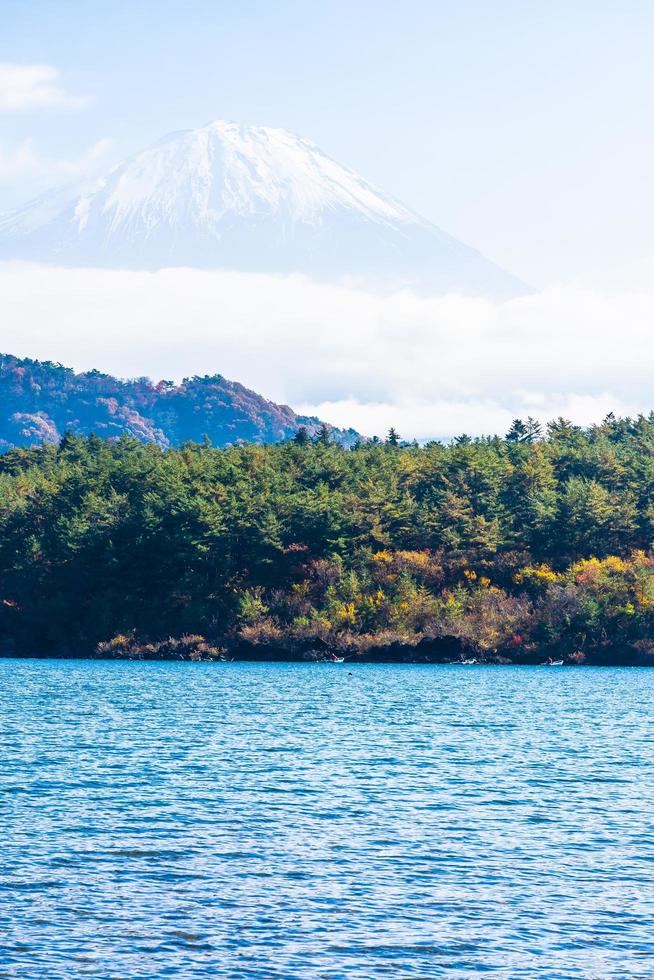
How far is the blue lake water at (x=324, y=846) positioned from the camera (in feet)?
69.9

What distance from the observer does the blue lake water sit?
2131cm

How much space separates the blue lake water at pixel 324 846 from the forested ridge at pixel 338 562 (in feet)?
169

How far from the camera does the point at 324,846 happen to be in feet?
96.1

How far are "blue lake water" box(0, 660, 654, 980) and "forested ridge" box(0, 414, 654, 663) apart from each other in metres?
51.4

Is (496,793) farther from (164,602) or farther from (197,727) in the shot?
(164,602)

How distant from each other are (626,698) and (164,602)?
2264 inches

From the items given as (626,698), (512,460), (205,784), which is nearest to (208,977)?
(205,784)

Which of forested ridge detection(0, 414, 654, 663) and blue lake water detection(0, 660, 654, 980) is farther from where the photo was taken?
forested ridge detection(0, 414, 654, 663)

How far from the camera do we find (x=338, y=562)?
387ft

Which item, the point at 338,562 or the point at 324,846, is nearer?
the point at 324,846

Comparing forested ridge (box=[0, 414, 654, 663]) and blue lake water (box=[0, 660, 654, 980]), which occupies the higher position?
forested ridge (box=[0, 414, 654, 663])

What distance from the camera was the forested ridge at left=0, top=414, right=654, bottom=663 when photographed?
111438 millimetres

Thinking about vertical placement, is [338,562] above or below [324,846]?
above

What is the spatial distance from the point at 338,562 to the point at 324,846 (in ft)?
291
